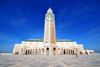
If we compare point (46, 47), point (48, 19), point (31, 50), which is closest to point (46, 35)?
point (46, 47)

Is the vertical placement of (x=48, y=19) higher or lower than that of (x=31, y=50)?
higher

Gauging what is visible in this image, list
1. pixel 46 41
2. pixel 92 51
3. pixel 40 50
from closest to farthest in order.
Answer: pixel 46 41 < pixel 40 50 < pixel 92 51

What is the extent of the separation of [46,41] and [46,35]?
4.44m

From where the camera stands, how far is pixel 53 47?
41.9 metres

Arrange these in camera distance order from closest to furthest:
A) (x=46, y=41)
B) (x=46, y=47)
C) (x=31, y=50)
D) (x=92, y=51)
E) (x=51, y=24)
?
(x=46, y=47) < (x=46, y=41) < (x=51, y=24) < (x=31, y=50) < (x=92, y=51)

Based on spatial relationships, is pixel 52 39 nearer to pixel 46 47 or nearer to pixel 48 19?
pixel 46 47

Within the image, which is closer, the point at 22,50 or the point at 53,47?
the point at 53,47

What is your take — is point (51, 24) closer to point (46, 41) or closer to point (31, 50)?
point (46, 41)

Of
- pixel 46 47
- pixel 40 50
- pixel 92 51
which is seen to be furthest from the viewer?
pixel 92 51

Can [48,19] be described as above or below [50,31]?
above

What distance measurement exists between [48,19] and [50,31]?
34.1 feet

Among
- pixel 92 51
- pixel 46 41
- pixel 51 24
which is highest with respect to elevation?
pixel 51 24

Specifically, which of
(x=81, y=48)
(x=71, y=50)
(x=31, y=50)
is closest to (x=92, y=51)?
(x=81, y=48)

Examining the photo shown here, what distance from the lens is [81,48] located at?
2454 inches
